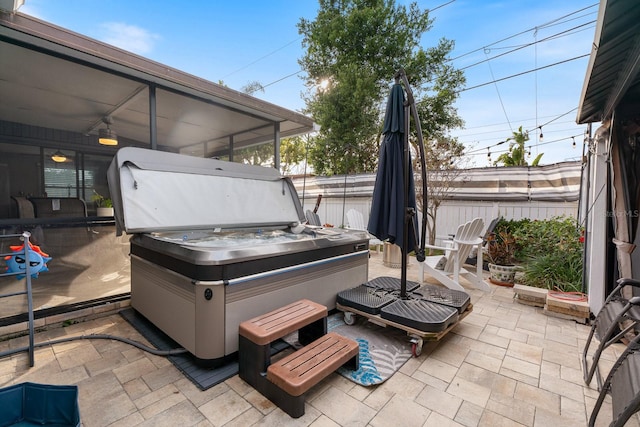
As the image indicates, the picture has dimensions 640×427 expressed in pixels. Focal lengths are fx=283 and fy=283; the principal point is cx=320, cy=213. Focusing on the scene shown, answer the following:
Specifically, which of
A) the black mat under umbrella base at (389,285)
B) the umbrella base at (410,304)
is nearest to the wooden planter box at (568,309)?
the umbrella base at (410,304)

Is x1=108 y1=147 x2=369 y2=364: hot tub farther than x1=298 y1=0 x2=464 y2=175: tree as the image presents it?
No

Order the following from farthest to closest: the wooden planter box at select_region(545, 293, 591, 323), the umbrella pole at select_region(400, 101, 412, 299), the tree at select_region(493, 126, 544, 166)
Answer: the tree at select_region(493, 126, 544, 166)
the wooden planter box at select_region(545, 293, 591, 323)
the umbrella pole at select_region(400, 101, 412, 299)

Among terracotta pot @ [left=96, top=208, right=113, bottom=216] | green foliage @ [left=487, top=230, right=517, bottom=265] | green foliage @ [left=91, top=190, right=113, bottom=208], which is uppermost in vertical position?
green foliage @ [left=91, top=190, right=113, bottom=208]

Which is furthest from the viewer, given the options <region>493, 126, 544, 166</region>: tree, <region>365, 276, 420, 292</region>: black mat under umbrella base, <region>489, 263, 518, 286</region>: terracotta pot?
<region>493, 126, 544, 166</region>: tree

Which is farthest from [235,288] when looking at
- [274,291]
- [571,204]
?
[571,204]

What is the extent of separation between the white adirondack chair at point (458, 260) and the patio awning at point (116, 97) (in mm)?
2952

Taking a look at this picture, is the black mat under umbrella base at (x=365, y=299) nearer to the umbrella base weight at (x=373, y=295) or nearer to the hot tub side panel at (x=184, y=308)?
the umbrella base weight at (x=373, y=295)

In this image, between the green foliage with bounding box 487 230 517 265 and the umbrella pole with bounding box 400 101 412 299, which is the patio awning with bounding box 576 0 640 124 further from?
the green foliage with bounding box 487 230 517 265

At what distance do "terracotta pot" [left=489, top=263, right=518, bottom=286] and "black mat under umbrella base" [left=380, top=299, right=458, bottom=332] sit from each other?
241 centimetres

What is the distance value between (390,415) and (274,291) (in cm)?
123

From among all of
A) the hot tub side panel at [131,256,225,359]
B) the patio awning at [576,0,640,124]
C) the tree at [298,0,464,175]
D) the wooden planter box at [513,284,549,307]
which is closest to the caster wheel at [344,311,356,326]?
the hot tub side panel at [131,256,225,359]

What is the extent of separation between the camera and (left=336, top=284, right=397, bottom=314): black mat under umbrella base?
8.79ft

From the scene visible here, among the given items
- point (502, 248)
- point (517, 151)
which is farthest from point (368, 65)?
point (502, 248)

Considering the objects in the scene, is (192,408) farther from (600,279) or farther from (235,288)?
(600,279)
